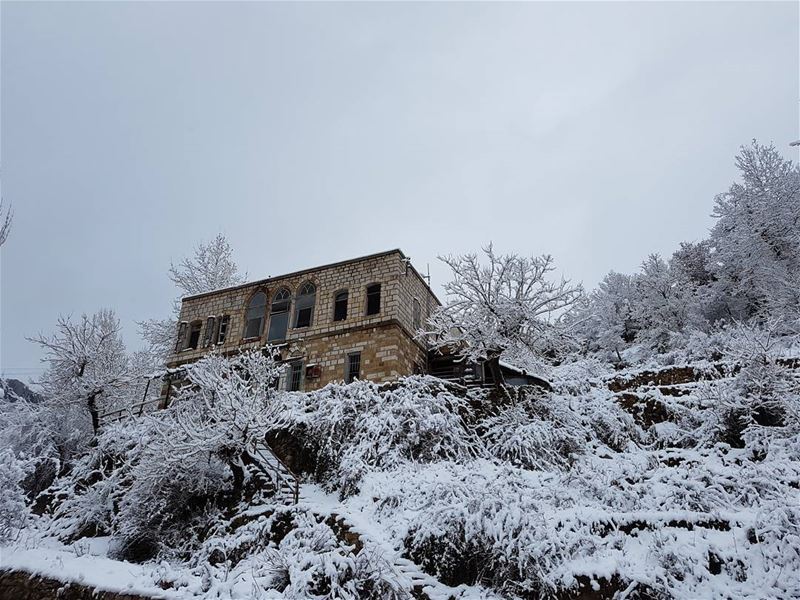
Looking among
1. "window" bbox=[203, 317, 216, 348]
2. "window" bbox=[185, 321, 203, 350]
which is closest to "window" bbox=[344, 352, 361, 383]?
"window" bbox=[203, 317, 216, 348]

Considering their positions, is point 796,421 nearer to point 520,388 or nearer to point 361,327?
point 520,388

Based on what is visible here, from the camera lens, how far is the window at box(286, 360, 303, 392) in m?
19.9

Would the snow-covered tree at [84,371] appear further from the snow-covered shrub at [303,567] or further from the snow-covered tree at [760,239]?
the snow-covered tree at [760,239]

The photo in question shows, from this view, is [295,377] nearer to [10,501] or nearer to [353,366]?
[353,366]

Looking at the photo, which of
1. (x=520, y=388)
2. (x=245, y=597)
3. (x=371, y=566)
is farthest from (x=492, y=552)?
(x=520, y=388)

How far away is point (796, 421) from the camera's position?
32.9 ft

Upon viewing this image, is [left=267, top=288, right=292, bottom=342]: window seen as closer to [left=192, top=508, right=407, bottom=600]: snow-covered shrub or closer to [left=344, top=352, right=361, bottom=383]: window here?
[left=344, top=352, right=361, bottom=383]: window

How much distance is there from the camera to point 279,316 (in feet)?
72.1

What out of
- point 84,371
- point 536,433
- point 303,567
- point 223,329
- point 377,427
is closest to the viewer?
point 303,567

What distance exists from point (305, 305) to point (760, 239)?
810 inches

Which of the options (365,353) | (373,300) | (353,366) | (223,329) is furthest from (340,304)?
(223,329)

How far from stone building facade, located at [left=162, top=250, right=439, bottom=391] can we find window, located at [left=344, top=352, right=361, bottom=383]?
41mm

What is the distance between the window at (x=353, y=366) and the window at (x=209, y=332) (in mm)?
8025

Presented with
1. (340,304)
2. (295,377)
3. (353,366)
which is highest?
(340,304)
